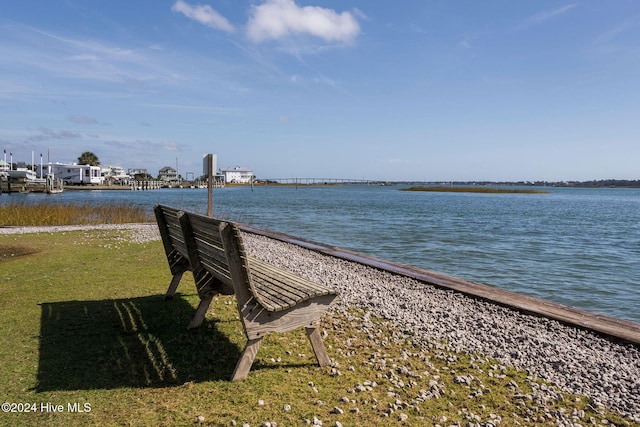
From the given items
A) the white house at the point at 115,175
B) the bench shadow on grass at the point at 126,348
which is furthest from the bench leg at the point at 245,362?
the white house at the point at 115,175

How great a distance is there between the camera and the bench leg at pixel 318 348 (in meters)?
4.14

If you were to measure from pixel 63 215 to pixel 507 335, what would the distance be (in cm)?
1903

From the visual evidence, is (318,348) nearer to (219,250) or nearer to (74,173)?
(219,250)

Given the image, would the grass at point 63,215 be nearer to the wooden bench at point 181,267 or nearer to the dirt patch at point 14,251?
the dirt patch at point 14,251

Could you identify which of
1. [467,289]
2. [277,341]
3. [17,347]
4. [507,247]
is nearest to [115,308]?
[17,347]

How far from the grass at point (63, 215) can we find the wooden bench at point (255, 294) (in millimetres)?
16956

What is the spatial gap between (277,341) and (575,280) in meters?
9.57

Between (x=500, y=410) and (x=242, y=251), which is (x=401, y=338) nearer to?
(x=500, y=410)

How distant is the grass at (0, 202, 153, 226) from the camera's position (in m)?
18.0

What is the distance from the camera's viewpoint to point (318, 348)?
421cm

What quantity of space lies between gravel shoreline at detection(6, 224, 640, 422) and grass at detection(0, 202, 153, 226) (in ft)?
46.9

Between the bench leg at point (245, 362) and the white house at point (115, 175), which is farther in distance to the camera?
the white house at point (115, 175)

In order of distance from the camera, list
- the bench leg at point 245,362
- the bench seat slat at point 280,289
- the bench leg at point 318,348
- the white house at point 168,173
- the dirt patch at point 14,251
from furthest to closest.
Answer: the white house at point 168,173 → the dirt patch at point 14,251 → the bench leg at point 318,348 → the bench leg at point 245,362 → the bench seat slat at point 280,289

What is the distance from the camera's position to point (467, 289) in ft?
25.5
